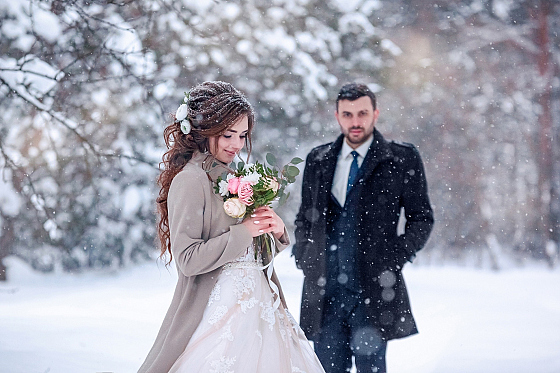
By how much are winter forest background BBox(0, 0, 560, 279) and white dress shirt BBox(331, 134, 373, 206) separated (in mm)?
2628

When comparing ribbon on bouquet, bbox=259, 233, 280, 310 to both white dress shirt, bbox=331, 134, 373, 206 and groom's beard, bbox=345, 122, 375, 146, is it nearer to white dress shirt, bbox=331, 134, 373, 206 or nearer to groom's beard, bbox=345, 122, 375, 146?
white dress shirt, bbox=331, 134, 373, 206

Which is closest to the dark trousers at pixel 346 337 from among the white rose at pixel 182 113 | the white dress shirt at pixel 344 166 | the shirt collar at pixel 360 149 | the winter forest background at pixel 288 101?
the white dress shirt at pixel 344 166

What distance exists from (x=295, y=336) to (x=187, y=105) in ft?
3.08

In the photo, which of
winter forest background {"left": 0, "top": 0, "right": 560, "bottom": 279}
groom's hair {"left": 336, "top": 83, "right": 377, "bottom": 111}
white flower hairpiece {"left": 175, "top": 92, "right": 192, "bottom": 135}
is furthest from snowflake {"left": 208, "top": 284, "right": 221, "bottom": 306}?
winter forest background {"left": 0, "top": 0, "right": 560, "bottom": 279}

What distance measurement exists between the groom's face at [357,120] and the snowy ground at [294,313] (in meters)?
1.93

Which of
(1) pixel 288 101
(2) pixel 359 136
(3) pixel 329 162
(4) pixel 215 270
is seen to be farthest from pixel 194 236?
(1) pixel 288 101

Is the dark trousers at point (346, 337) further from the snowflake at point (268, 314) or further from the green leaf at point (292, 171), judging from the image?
the green leaf at point (292, 171)

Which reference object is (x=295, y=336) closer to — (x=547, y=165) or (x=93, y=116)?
(x=93, y=116)

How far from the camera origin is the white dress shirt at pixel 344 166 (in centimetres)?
289

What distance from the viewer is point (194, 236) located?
6.03ft

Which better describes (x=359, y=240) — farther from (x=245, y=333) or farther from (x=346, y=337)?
(x=245, y=333)

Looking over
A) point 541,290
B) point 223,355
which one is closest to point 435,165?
point 541,290

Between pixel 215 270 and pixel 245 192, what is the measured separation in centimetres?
33

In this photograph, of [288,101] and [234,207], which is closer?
[234,207]
